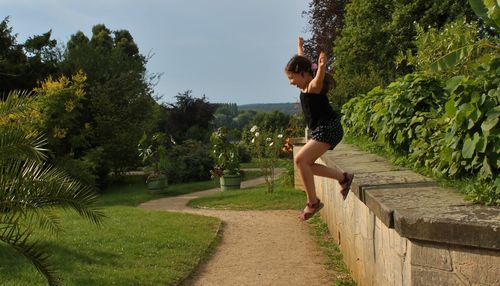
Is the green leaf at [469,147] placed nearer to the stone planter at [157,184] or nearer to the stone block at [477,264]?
the stone block at [477,264]

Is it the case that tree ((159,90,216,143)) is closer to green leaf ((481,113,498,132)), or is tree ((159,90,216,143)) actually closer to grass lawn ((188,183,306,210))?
grass lawn ((188,183,306,210))

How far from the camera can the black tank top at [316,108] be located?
13.9ft

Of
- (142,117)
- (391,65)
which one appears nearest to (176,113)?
(142,117)

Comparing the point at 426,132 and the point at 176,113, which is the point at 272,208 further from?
the point at 176,113

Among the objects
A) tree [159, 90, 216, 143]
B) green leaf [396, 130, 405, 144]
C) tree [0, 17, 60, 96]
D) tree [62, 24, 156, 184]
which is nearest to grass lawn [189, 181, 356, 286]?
green leaf [396, 130, 405, 144]

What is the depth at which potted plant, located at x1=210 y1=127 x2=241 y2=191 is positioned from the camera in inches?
635

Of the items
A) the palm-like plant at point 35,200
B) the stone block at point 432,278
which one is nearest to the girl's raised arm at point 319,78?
the stone block at point 432,278

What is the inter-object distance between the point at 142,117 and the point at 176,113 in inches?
555

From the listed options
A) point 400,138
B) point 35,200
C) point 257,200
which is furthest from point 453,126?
point 257,200

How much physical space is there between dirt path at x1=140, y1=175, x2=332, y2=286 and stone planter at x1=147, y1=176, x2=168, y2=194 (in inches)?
268

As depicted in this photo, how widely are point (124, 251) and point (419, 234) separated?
522cm

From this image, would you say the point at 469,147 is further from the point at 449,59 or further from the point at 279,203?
the point at 279,203

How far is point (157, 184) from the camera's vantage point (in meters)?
17.1

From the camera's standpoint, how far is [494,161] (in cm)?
339
